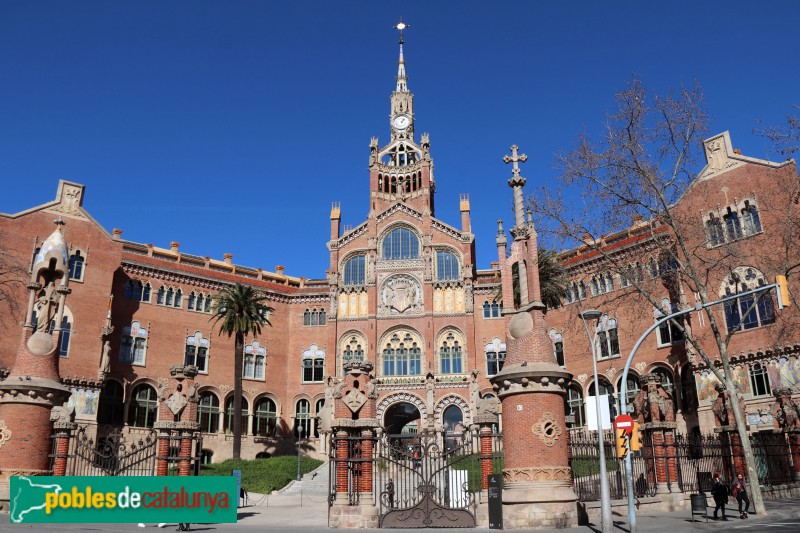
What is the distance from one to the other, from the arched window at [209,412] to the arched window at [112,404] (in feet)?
17.9

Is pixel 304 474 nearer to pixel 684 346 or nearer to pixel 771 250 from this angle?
pixel 684 346

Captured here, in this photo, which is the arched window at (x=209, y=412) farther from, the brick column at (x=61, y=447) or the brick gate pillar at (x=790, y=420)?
the brick gate pillar at (x=790, y=420)

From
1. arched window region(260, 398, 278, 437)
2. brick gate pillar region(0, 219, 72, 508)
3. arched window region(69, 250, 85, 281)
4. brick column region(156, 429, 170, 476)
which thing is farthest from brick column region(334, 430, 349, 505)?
arched window region(260, 398, 278, 437)

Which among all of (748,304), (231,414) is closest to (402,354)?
(231,414)

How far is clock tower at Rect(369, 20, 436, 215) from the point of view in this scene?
190ft

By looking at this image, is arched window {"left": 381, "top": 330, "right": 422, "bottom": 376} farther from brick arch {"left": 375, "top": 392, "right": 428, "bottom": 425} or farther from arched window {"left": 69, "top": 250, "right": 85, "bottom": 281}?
arched window {"left": 69, "top": 250, "right": 85, "bottom": 281}

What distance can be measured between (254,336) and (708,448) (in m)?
35.2

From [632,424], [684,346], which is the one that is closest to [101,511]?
[632,424]

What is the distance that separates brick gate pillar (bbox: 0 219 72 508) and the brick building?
1998 centimetres

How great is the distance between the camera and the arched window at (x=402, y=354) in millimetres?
51844

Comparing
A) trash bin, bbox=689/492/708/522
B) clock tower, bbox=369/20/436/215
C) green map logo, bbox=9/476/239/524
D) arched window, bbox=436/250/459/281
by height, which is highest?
clock tower, bbox=369/20/436/215

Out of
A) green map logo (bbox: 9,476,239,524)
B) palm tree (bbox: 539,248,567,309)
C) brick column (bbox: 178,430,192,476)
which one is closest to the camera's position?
green map logo (bbox: 9,476,239,524)

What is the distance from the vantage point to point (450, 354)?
51750mm

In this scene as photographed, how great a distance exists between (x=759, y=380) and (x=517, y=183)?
70.5 feet
